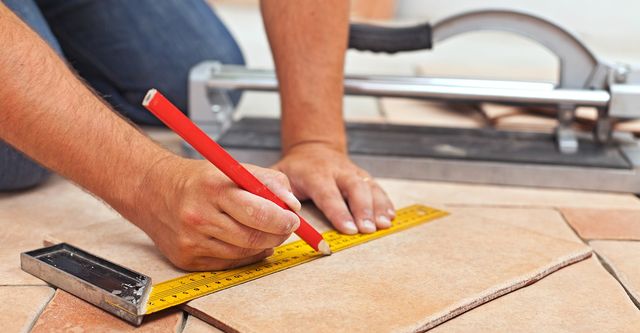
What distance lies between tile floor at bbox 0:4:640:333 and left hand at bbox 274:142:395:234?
20cm

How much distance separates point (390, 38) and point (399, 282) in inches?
34.0

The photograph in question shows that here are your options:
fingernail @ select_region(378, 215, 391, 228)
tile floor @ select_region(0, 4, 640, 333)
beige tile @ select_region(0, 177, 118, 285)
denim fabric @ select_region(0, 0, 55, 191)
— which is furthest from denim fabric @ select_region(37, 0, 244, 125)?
fingernail @ select_region(378, 215, 391, 228)

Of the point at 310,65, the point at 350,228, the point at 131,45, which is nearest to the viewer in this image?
the point at 350,228

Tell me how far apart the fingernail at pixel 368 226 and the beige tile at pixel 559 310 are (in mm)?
279

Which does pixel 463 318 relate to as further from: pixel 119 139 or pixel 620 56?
pixel 620 56

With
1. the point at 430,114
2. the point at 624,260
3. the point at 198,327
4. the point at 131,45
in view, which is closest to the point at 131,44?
the point at 131,45

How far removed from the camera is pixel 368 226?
4.42ft

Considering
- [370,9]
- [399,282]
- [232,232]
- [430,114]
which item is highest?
[232,232]

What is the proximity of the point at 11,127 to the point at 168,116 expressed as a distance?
1.05 feet

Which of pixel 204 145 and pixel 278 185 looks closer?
pixel 204 145

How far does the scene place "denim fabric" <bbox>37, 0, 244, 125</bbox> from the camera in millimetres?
2107

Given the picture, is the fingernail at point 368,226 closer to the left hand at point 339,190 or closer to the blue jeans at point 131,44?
the left hand at point 339,190

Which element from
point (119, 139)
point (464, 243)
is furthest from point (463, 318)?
point (119, 139)

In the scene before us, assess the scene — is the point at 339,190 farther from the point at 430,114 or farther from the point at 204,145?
the point at 430,114
